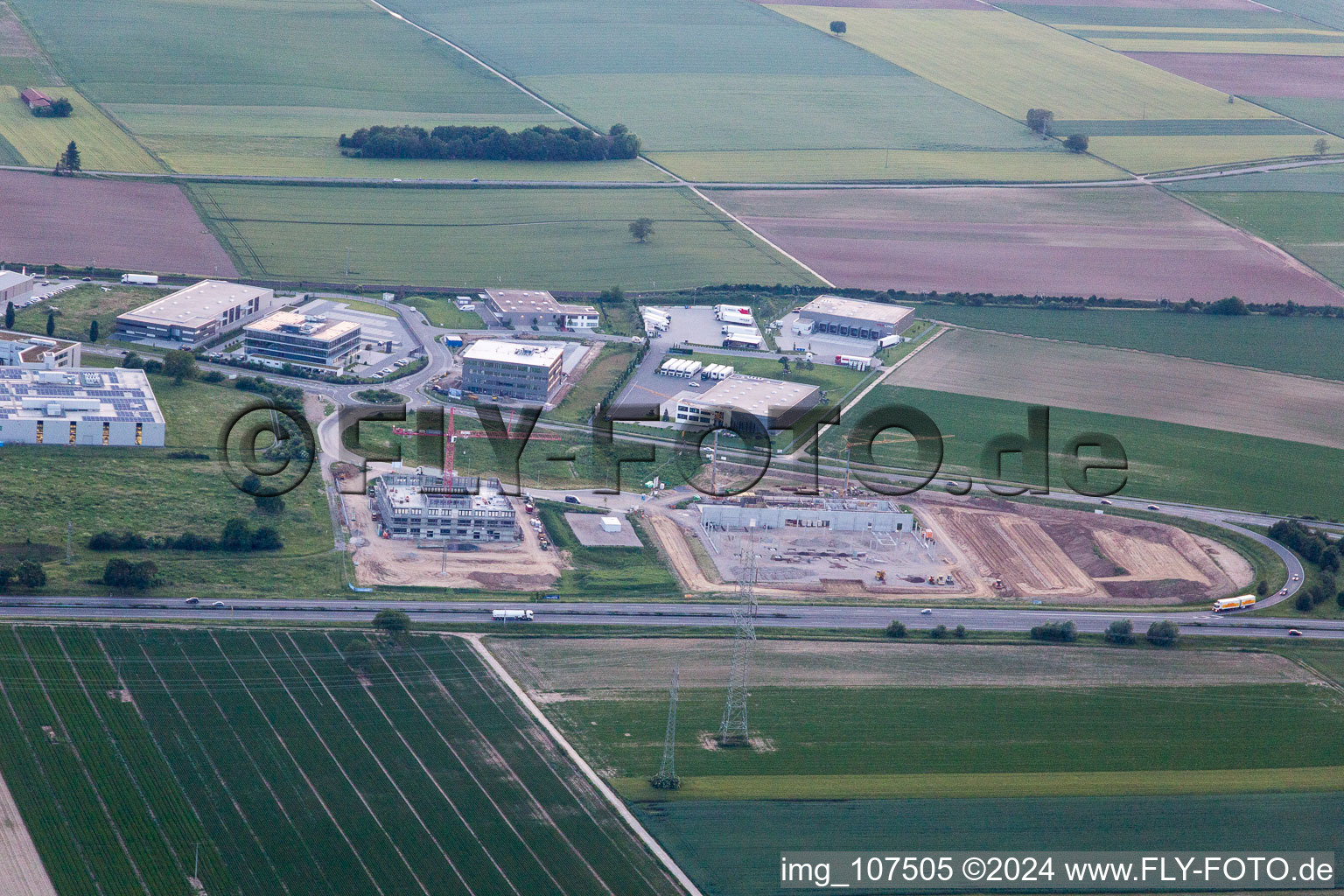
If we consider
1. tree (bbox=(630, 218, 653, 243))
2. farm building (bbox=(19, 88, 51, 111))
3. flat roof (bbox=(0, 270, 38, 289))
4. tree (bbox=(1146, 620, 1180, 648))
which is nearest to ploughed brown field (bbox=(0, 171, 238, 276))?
flat roof (bbox=(0, 270, 38, 289))

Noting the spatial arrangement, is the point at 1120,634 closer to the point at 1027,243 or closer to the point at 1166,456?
the point at 1166,456

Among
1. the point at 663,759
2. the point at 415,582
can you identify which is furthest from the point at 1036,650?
the point at 415,582

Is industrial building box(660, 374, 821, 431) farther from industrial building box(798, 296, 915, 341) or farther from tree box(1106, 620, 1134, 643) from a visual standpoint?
tree box(1106, 620, 1134, 643)

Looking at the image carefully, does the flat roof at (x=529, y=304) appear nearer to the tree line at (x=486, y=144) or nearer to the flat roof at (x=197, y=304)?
the flat roof at (x=197, y=304)

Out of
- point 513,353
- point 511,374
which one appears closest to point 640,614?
point 511,374

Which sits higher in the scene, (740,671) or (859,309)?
(859,309)

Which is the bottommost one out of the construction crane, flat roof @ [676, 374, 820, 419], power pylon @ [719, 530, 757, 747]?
power pylon @ [719, 530, 757, 747]

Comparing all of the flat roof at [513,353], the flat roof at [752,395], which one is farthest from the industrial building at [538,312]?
the flat roof at [752,395]
